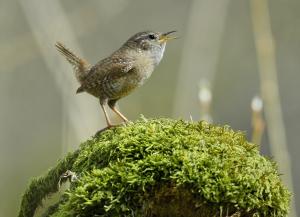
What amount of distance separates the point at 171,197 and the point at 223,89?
9.37 meters

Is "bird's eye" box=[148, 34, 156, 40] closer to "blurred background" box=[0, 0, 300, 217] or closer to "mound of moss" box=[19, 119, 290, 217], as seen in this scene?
"mound of moss" box=[19, 119, 290, 217]

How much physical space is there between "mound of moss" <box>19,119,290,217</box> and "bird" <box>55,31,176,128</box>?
176cm

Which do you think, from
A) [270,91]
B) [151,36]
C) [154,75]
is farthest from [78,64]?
[154,75]

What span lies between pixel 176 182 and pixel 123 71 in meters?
2.14

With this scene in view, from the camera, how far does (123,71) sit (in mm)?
5484

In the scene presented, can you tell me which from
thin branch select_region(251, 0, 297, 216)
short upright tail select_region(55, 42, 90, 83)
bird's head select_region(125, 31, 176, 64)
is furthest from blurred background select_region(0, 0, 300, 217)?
bird's head select_region(125, 31, 176, 64)

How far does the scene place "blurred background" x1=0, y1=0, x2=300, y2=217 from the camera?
9.90m

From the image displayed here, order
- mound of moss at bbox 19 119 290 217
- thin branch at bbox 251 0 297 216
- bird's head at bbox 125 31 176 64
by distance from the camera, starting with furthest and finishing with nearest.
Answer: bird's head at bbox 125 31 176 64 < thin branch at bbox 251 0 297 216 < mound of moss at bbox 19 119 290 217

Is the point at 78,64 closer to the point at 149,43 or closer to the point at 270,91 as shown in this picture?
the point at 149,43

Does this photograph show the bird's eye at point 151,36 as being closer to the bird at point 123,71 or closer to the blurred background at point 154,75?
the bird at point 123,71

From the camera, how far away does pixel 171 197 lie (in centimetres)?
350

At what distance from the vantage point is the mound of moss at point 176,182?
345 cm

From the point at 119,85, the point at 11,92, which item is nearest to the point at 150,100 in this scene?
the point at 11,92

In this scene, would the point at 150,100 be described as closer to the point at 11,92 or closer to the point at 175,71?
the point at 175,71
